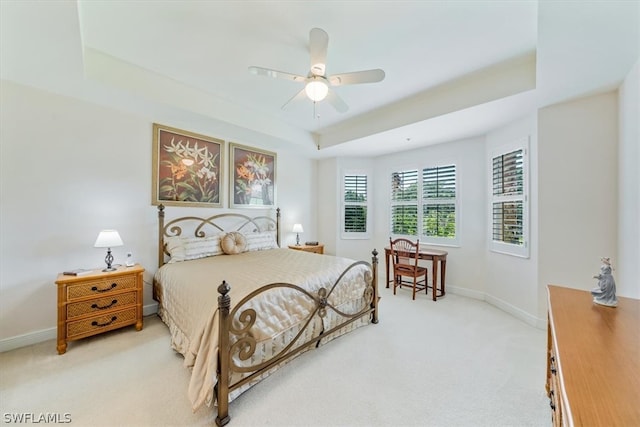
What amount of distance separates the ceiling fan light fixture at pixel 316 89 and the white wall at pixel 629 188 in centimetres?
259

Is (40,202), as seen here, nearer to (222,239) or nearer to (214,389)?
(222,239)

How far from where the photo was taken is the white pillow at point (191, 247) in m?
3.23

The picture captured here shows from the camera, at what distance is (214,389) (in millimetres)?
1664

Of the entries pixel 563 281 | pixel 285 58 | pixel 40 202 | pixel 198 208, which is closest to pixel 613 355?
pixel 563 281

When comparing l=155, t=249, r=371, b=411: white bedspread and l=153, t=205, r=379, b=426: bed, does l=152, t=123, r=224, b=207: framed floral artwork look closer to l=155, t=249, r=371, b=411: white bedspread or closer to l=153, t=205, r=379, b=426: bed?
l=153, t=205, r=379, b=426: bed

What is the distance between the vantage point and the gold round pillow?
3576 mm

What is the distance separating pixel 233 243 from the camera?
3625 mm

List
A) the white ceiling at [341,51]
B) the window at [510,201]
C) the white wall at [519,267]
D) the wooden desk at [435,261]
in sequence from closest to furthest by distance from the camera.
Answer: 1. the white ceiling at [341,51]
2. the white wall at [519,267]
3. the window at [510,201]
4. the wooden desk at [435,261]

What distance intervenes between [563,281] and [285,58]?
394cm

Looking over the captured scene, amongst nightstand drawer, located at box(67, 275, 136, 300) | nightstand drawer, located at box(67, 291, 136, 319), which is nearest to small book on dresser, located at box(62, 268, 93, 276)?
nightstand drawer, located at box(67, 275, 136, 300)

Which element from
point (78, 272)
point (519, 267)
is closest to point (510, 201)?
point (519, 267)

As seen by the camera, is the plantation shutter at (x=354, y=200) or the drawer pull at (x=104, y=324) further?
the plantation shutter at (x=354, y=200)

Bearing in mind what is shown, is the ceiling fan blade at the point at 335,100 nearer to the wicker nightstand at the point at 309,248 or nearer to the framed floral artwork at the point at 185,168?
the framed floral artwork at the point at 185,168

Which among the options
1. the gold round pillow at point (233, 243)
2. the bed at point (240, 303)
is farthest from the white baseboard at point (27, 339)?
the gold round pillow at point (233, 243)
